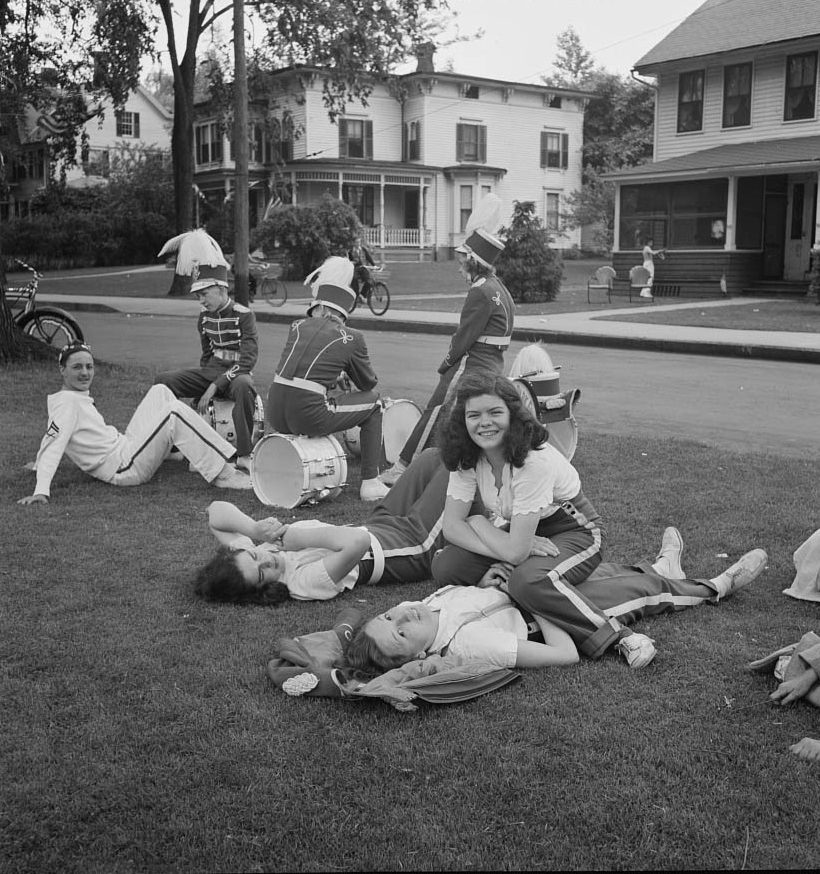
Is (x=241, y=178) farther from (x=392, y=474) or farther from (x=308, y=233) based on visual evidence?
(x=392, y=474)

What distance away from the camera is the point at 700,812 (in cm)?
311

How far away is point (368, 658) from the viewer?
13.6ft

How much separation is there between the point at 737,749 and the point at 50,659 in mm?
2616

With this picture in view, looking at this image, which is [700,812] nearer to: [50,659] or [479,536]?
[479,536]

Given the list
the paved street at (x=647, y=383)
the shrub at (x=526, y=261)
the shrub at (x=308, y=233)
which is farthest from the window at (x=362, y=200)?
the paved street at (x=647, y=383)

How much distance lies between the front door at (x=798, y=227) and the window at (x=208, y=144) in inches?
1164

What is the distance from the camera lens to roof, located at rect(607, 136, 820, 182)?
2695 cm

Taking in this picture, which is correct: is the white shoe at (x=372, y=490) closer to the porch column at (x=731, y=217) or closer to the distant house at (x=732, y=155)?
the distant house at (x=732, y=155)

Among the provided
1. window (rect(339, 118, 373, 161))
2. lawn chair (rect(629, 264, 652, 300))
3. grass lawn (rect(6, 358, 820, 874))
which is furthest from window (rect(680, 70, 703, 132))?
grass lawn (rect(6, 358, 820, 874))

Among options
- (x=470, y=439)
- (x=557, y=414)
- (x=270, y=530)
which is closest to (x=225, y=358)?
(x=557, y=414)

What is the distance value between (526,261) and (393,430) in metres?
18.4

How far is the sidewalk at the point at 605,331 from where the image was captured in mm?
16016

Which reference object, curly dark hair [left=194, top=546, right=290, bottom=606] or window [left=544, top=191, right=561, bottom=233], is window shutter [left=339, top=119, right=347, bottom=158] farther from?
curly dark hair [left=194, top=546, right=290, bottom=606]

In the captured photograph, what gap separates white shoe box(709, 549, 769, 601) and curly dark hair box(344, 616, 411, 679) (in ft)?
5.44
